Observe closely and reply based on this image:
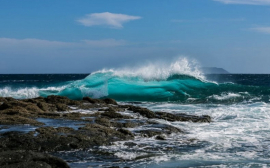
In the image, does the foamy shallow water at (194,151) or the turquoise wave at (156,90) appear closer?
the foamy shallow water at (194,151)

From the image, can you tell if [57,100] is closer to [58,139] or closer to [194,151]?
[58,139]

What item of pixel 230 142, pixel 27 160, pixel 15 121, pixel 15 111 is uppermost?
pixel 15 111

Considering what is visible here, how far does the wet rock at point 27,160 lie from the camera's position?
6.49 metres

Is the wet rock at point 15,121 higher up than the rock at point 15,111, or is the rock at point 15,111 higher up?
the rock at point 15,111

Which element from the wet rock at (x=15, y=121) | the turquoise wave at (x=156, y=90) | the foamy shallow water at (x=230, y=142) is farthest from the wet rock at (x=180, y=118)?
the turquoise wave at (x=156, y=90)

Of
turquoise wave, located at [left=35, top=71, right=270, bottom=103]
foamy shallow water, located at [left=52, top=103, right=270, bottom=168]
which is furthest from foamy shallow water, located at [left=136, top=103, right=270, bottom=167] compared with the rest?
turquoise wave, located at [left=35, top=71, right=270, bottom=103]

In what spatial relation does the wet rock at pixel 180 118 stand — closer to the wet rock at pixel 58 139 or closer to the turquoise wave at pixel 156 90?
the wet rock at pixel 58 139

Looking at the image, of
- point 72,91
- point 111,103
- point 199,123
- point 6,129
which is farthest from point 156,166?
point 72,91

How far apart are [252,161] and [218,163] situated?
3.13 ft

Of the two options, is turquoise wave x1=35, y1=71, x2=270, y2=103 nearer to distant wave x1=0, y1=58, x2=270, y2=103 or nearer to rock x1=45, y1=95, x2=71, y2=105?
distant wave x1=0, y1=58, x2=270, y2=103

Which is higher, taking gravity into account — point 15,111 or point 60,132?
point 15,111

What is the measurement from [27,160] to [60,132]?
365 cm

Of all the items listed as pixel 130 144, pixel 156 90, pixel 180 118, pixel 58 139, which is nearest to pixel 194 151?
pixel 130 144

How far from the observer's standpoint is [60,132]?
1038 centimetres
